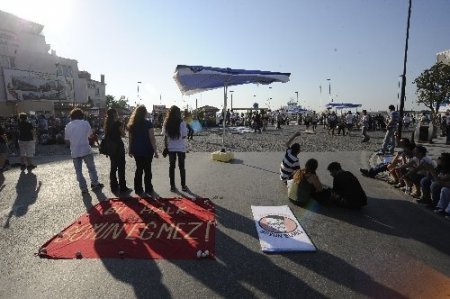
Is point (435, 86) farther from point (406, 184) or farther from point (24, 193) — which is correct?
point (24, 193)

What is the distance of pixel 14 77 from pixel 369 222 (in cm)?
4244

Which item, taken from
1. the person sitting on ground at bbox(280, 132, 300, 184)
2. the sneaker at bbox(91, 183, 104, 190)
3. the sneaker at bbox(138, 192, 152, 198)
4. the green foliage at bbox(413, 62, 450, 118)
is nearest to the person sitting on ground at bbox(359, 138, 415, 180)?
the person sitting on ground at bbox(280, 132, 300, 184)

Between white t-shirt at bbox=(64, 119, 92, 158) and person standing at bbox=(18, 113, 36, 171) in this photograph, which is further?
person standing at bbox=(18, 113, 36, 171)

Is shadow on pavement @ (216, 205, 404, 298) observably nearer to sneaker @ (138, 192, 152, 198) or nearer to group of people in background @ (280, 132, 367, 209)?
group of people in background @ (280, 132, 367, 209)

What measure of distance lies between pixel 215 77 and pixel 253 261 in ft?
25.6

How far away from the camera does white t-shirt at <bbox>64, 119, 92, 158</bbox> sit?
24.2ft

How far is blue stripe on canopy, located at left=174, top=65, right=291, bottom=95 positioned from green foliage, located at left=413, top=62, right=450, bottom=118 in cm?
2599

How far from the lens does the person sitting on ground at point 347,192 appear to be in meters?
6.10

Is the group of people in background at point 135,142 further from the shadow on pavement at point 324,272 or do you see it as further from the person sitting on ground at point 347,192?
the shadow on pavement at point 324,272

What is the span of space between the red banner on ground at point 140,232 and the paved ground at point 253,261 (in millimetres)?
172

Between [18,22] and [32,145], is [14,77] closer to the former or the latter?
[18,22]

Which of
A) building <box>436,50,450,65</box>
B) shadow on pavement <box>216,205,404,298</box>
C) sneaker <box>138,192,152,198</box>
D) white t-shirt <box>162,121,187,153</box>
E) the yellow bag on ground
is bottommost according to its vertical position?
shadow on pavement <box>216,205,404,298</box>

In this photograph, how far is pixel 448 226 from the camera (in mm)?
5418

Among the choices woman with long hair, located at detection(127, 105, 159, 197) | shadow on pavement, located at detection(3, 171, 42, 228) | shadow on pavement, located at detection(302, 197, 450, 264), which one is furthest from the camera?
woman with long hair, located at detection(127, 105, 159, 197)
